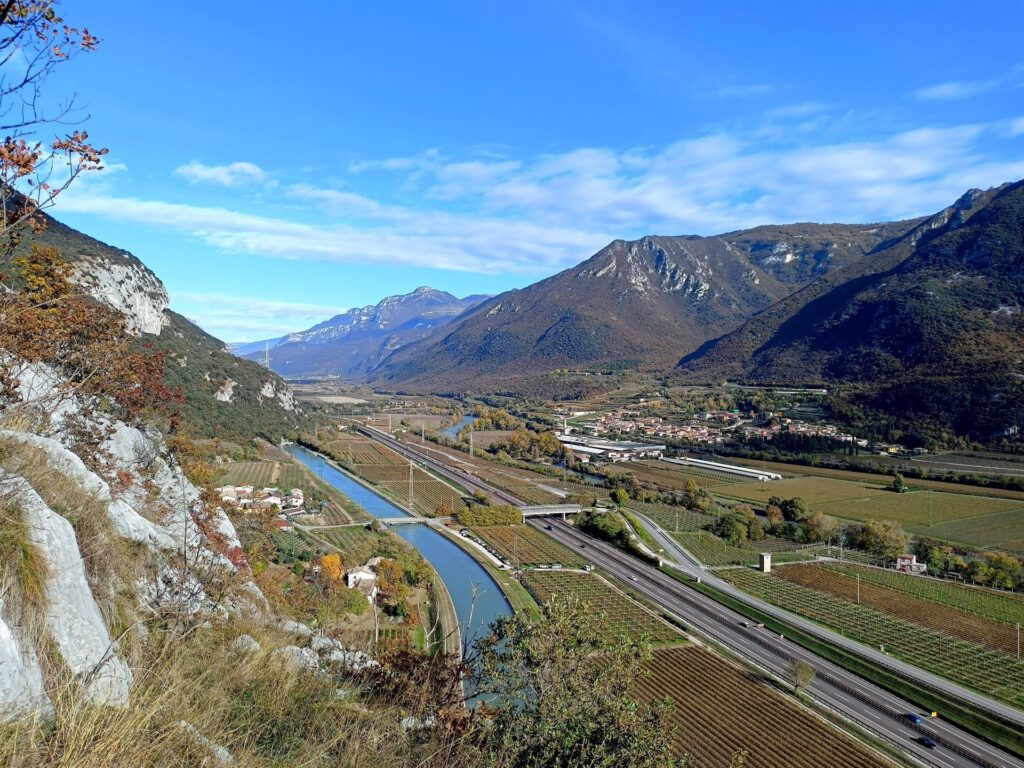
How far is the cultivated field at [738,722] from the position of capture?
580 inches

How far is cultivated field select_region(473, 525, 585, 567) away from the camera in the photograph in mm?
32312

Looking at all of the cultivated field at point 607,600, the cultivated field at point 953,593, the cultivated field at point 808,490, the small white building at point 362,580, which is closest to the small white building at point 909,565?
the cultivated field at point 953,593

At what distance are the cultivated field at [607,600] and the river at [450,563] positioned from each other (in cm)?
215

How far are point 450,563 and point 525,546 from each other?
568 cm

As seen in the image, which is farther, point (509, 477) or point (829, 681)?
point (509, 477)

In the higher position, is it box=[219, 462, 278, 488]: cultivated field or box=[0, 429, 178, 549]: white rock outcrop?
box=[0, 429, 178, 549]: white rock outcrop

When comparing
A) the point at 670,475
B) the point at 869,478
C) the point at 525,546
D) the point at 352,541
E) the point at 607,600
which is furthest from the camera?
the point at 670,475

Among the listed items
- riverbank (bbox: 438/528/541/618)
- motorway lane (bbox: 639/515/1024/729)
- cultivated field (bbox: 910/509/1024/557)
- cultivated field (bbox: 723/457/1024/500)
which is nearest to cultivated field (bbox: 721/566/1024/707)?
motorway lane (bbox: 639/515/1024/729)

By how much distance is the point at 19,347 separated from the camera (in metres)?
7.23

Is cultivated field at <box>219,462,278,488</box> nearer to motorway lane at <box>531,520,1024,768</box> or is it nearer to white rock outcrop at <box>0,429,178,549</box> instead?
motorway lane at <box>531,520,1024,768</box>

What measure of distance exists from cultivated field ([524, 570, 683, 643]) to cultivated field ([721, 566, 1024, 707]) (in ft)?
22.3

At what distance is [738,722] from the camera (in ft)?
53.6

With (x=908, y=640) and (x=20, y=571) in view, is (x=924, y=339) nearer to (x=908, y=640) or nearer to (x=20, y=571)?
(x=908, y=640)

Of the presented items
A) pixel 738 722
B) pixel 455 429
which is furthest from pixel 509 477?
pixel 738 722
